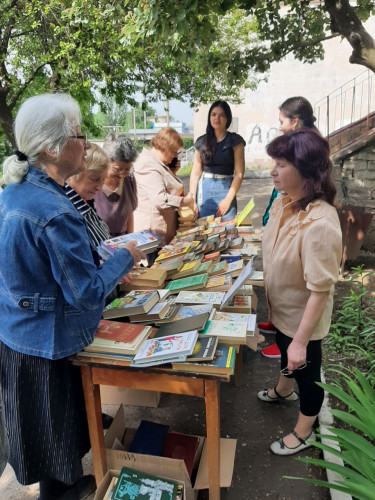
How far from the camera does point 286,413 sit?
2.51m

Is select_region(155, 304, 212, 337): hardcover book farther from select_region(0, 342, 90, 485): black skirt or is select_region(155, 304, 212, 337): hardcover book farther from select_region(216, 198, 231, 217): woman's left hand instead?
select_region(216, 198, 231, 217): woman's left hand

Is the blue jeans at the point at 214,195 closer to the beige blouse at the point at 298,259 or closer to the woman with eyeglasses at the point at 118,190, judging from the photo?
the woman with eyeglasses at the point at 118,190

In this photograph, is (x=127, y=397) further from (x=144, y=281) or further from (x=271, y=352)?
(x=271, y=352)

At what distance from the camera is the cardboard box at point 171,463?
167 centimetres

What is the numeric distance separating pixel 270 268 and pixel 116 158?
1298 mm

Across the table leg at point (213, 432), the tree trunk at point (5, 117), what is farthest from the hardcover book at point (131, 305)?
the tree trunk at point (5, 117)

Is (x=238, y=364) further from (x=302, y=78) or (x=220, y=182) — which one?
(x=302, y=78)

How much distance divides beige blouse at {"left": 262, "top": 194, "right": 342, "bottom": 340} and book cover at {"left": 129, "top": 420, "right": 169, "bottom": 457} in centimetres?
82

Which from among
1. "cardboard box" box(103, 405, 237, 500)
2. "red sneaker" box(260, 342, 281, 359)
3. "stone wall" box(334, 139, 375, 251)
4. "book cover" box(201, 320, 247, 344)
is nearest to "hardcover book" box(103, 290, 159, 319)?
"book cover" box(201, 320, 247, 344)

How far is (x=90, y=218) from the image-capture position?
83.2 inches

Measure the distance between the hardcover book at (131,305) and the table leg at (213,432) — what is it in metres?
0.47

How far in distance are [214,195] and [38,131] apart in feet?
9.15

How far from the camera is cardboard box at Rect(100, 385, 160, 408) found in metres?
2.50

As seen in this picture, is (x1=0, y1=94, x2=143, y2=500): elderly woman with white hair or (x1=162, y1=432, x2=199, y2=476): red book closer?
(x1=0, y1=94, x2=143, y2=500): elderly woman with white hair
